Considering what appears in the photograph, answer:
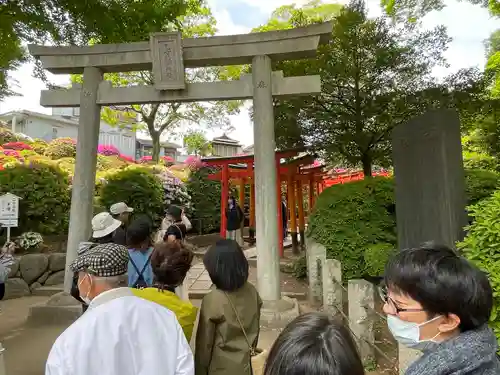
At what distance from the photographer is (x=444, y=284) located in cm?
122

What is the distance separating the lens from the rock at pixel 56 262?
25.4ft

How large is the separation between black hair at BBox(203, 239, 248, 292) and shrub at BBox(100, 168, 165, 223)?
830cm

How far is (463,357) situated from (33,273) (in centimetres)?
840

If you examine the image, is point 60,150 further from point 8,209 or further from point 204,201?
point 8,209

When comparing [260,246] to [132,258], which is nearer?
[132,258]

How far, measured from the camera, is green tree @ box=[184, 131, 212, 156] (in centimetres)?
2392

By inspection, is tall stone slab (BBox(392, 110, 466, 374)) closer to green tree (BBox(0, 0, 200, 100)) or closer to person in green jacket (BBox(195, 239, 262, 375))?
person in green jacket (BBox(195, 239, 262, 375))

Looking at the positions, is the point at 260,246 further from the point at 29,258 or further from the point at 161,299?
the point at 29,258

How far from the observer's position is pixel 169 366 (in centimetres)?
141

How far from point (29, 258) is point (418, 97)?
28.5 feet

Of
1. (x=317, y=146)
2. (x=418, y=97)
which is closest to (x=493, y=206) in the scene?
(x=418, y=97)

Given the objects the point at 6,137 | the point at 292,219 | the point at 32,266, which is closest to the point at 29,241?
the point at 32,266

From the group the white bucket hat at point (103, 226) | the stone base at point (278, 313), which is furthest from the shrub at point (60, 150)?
the stone base at point (278, 313)

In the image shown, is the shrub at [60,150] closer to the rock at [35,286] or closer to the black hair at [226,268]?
the rock at [35,286]
